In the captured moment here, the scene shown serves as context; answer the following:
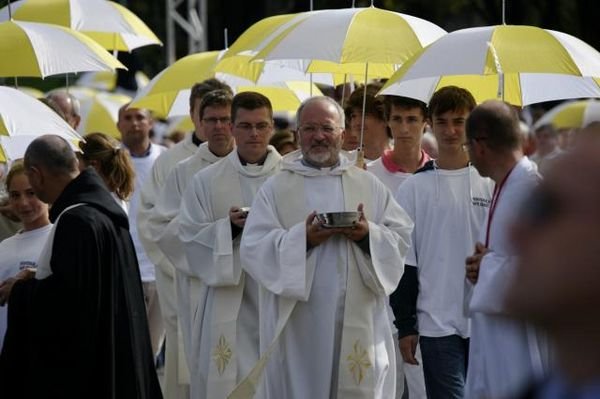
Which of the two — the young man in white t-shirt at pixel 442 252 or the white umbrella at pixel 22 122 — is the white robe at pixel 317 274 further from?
the white umbrella at pixel 22 122

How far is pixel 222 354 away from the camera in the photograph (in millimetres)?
8391

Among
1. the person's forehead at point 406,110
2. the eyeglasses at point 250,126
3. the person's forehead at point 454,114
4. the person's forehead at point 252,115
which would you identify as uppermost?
the person's forehead at point 454,114

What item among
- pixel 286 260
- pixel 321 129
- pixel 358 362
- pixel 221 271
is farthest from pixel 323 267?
pixel 221 271

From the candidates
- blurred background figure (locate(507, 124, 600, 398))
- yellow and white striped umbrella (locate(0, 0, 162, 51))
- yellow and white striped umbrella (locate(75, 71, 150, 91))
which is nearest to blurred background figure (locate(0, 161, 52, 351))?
yellow and white striped umbrella (locate(0, 0, 162, 51))

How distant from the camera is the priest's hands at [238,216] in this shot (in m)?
8.09

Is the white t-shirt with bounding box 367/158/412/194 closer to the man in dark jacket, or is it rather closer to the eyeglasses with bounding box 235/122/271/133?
the eyeglasses with bounding box 235/122/271/133

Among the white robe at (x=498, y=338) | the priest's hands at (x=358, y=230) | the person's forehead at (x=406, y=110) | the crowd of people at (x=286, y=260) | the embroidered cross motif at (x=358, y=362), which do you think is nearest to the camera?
the white robe at (x=498, y=338)

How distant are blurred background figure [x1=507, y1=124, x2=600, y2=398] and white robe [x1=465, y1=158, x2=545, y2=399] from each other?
375 centimetres

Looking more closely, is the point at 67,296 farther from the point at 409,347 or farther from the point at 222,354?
the point at 409,347

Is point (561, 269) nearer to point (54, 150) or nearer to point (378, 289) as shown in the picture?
point (54, 150)

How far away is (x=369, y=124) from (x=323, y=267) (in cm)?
241

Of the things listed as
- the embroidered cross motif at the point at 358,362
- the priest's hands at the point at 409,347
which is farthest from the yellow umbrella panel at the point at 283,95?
the embroidered cross motif at the point at 358,362

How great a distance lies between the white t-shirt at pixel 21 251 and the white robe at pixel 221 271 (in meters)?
1.11

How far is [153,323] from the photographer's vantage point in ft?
37.5
